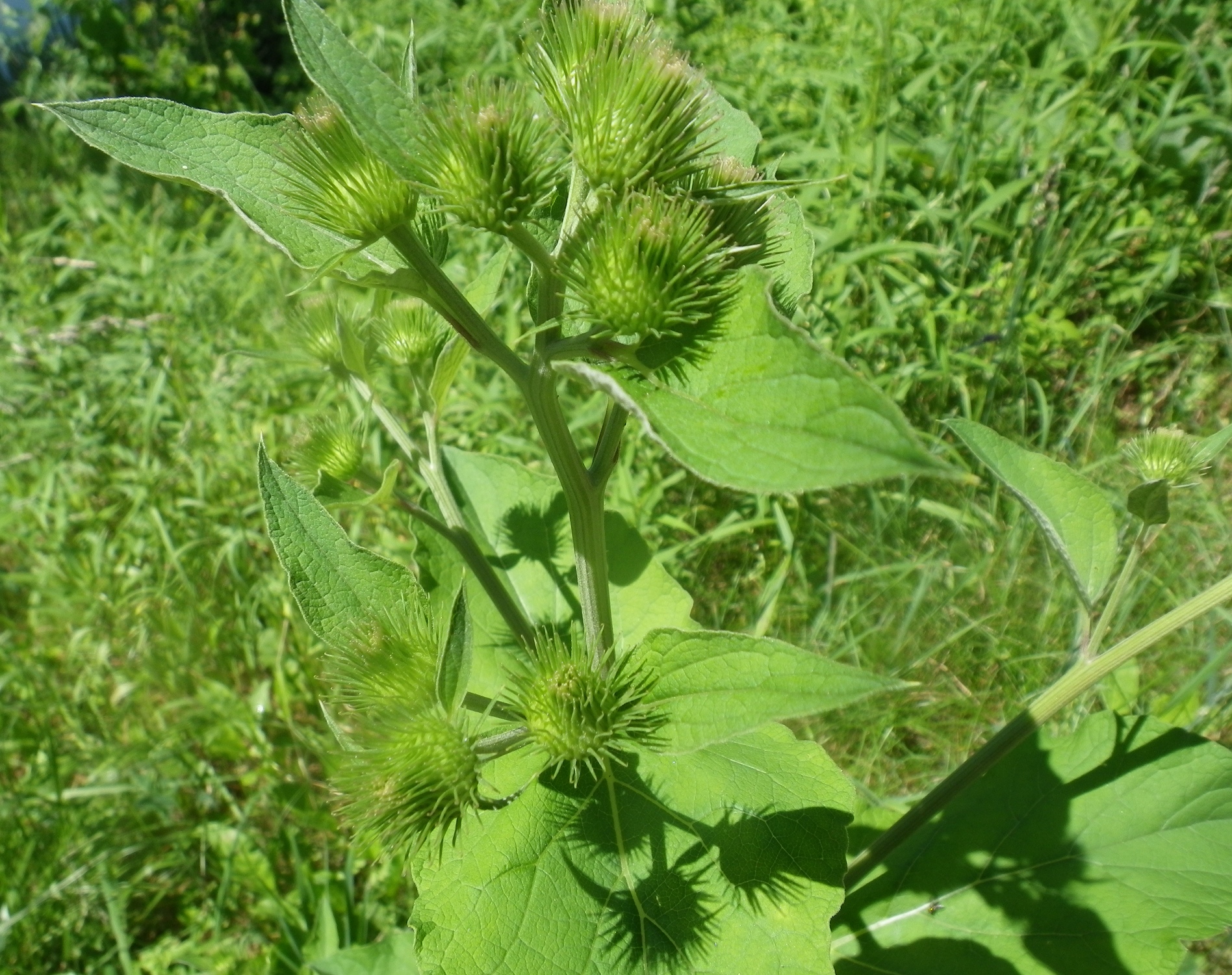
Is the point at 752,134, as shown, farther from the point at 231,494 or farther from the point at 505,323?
the point at 231,494

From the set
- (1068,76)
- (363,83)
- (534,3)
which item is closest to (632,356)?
(363,83)

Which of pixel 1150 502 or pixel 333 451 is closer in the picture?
pixel 1150 502

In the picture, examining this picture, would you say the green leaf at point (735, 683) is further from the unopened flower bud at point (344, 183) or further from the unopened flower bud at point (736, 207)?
the unopened flower bud at point (344, 183)

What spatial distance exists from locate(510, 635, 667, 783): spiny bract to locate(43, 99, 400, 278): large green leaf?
549 mm

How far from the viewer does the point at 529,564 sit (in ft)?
6.06

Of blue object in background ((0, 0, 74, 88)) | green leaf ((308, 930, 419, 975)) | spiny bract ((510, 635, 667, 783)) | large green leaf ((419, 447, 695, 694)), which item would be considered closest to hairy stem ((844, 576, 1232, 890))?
large green leaf ((419, 447, 695, 694))

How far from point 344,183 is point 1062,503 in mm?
1189

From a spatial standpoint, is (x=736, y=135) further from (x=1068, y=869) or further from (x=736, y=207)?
(x=1068, y=869)

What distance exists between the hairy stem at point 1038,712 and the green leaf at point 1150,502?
123 mm

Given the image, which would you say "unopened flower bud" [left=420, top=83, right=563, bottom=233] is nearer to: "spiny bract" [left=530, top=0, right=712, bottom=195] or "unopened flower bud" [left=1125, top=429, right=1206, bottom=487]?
"spiny bract" [left=530, top=0, right=712, bottom=195]

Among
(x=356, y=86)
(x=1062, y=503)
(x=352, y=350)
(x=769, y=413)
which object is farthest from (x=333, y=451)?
(x=1062, y=503)

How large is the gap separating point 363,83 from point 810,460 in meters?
0.61

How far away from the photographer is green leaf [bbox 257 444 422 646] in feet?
3.97

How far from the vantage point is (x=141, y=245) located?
4281 millimetres
